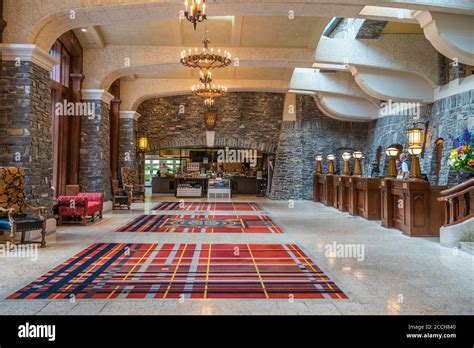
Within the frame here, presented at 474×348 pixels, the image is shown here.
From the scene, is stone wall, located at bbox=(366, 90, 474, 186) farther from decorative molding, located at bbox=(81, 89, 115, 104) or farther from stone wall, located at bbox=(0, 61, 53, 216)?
stone wall, located at bbox=(0, 61, 53, 216)

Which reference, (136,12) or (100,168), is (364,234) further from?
(100,168)

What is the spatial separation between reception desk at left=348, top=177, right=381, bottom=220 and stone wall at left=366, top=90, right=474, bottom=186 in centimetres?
204

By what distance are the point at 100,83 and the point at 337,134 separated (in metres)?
9.80

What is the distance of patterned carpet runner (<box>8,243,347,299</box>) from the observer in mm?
3749

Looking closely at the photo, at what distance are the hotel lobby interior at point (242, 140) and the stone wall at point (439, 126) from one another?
Answer: 0.19ft

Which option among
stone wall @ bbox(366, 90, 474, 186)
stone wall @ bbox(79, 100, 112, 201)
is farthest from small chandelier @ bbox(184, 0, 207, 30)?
stone wall @ bbox(366, 90, 474, 186)

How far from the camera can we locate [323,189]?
555 inches

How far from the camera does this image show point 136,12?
6867mm

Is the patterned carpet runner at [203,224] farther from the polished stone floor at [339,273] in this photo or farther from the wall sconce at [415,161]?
the wall sconce at [415,161]

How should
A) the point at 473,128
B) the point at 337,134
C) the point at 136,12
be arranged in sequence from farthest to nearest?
the point at 337,134, the point at 473,128, the point at 136,12

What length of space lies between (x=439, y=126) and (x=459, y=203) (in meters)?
5.35
